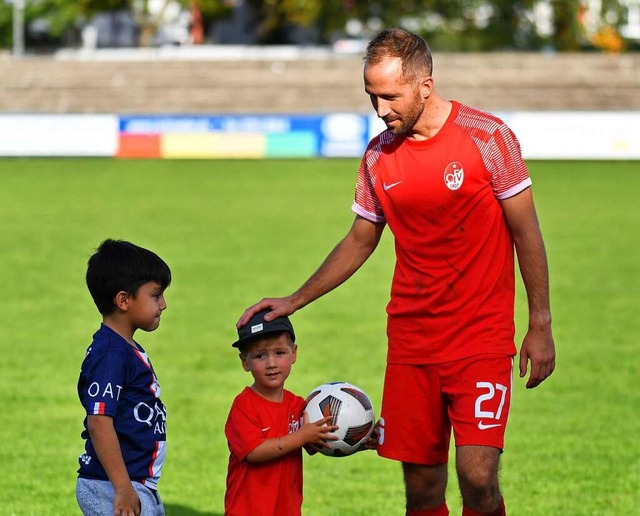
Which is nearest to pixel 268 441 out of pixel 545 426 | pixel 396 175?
pixel 396 175

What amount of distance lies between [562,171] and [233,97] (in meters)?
13.7

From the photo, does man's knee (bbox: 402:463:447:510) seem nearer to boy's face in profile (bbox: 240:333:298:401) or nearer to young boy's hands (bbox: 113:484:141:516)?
boy's face in profile (bbox: 240:333:298:401)

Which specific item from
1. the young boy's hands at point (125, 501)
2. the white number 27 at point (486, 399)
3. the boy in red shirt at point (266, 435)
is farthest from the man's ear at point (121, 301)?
the white number 27 at point (486, 399)

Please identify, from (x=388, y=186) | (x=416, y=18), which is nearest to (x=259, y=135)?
(x=388, y=186)

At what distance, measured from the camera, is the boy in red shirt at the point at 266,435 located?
5223mm

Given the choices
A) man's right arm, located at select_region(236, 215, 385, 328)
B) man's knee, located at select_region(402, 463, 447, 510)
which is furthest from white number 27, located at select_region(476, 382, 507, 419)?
man's right arm, located at select_region(236, 215, 385, 328)

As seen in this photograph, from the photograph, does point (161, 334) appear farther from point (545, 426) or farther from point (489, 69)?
point (489, 69)

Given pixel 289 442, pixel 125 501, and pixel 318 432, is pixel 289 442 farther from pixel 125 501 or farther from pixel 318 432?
pixel 125 501

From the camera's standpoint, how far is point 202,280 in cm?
1521

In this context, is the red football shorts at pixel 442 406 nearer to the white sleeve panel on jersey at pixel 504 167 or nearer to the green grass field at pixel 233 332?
the white sleeve panel on jersey at pixel 504 167

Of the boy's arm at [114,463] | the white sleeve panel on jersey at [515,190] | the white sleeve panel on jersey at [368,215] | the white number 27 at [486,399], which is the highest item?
the white sleeve panel on jersey at [515,190]

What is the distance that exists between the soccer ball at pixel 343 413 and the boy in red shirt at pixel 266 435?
0.23 feet

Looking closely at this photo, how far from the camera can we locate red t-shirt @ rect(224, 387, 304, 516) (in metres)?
5.25

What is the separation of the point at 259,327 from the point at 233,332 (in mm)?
7075
